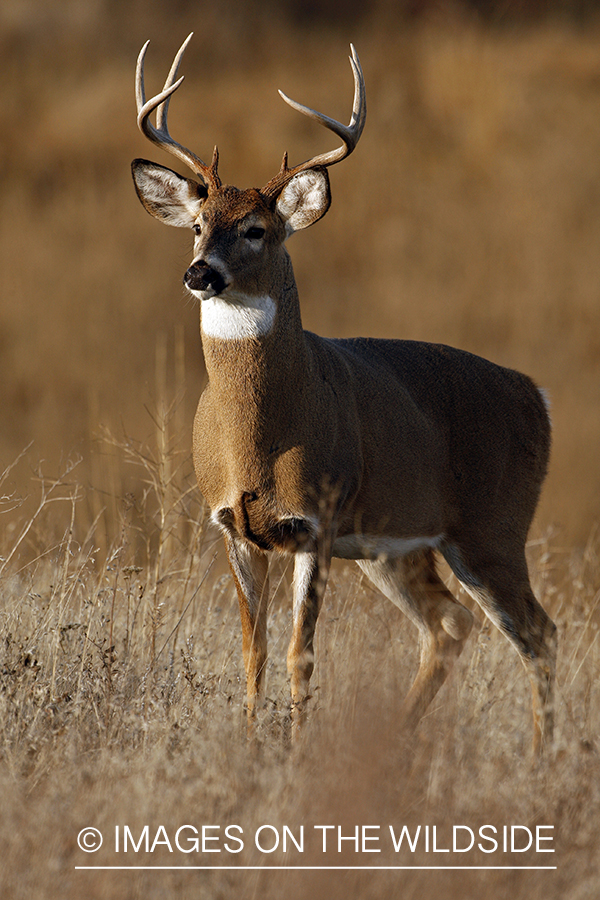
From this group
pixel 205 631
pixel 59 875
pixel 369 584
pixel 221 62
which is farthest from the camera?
pixel 221 62

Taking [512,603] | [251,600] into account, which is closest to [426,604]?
[512,603]

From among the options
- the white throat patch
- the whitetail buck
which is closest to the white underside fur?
the whitetail buck

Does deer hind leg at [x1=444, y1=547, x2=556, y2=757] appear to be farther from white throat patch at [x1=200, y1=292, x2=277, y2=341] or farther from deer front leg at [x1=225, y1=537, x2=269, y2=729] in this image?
white throat patch at [x1=200, y1=292, x2=277, y2=341]

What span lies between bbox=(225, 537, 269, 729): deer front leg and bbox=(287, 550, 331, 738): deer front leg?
196 millimetres

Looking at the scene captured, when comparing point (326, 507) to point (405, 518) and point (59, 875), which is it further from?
point (59, 875)

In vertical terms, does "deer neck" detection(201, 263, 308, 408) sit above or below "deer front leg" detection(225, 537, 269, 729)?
above

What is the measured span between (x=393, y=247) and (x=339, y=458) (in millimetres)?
14380

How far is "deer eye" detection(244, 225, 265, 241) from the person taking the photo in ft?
15.2

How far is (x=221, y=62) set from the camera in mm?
20000

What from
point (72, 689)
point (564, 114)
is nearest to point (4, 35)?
point (564, 114)

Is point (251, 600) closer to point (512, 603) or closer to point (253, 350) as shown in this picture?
point (253, 350)

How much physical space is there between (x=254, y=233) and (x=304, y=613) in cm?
139

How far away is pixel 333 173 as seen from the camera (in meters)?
18.5

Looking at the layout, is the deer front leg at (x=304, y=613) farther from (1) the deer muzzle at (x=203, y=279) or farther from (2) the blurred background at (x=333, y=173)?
(2) the blurred background at (x=333, y=173)
